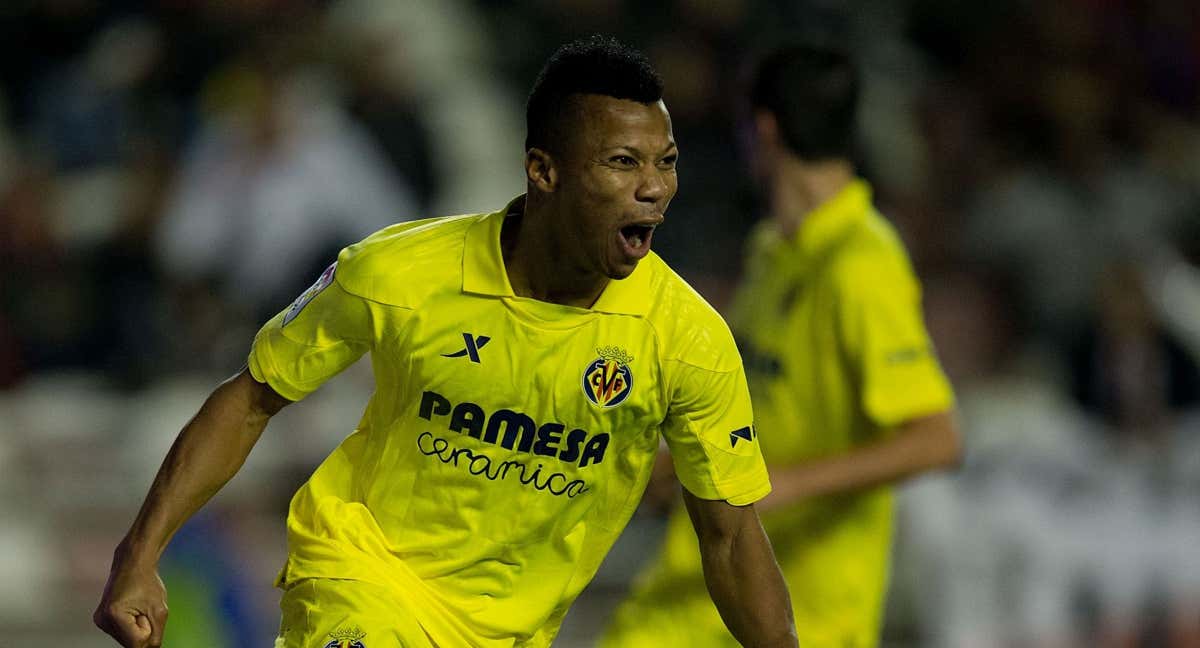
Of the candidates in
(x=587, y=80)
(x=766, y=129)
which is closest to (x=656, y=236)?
(x=766, y=129)

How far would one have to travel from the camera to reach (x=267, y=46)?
A: 9.94 m

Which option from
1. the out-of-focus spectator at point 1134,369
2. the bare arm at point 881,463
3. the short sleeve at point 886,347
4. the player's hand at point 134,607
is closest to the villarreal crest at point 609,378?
the player's hand at point 134,607

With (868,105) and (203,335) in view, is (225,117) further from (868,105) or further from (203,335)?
(868,105)

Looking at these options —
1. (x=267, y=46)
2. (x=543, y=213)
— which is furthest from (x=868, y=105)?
(x=543, y=213)

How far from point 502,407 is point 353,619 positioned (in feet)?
1.66

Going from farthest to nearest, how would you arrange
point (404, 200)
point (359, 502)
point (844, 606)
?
point (404, 200) → point (844, 606) → point (359, 502)

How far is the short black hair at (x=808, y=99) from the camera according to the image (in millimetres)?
5445

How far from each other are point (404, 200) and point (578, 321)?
18.6ft

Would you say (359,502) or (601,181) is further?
(359,502)

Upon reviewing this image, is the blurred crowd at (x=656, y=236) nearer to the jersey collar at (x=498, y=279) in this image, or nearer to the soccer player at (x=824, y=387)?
the soccer player at (x=824, y=387)

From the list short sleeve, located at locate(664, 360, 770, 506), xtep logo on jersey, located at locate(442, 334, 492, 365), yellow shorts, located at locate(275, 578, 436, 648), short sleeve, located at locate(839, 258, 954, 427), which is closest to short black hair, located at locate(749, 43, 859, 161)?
short sleeve, located at locate(839, 258, 954, 427)

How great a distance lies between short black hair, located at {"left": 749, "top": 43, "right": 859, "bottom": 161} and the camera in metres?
5.45

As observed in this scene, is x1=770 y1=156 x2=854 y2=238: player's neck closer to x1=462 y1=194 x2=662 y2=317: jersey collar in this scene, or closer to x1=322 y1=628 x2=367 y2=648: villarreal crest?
x1=462 y1=194 x2=662 y2=317: jersey collar

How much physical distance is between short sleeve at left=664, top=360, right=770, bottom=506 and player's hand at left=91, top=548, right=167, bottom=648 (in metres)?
1.07
